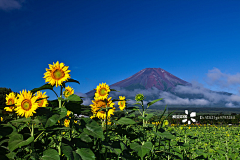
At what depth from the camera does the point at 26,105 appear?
1.73 m

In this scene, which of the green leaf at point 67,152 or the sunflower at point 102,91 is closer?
the green leaf at point 67,152

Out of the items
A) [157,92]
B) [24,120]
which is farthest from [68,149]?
[157,92]

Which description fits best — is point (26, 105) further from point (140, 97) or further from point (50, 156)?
point (140, 97)

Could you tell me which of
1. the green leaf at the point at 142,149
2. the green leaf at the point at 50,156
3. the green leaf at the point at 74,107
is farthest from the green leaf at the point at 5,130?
the green leaf at the point at 142,149

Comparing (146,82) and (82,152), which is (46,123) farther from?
(146,82)

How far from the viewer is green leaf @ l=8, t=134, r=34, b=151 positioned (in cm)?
143

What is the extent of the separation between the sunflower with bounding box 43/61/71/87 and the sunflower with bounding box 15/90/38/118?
262 mm

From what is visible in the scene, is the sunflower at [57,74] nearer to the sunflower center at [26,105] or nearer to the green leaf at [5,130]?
the sunflower center at [26,105]

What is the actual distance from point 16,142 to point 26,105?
352mm

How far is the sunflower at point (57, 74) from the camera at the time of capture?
1.96m

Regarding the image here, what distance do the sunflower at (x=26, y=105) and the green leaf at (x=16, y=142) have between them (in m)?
0.20

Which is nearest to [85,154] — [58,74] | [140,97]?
[58,74]

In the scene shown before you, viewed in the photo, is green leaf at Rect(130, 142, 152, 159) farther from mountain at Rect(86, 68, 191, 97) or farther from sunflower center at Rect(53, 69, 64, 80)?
mountain at Rect(86, 68, 191, 97)

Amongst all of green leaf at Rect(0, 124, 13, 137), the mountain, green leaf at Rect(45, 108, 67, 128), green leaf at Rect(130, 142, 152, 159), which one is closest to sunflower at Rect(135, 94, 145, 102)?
green leaf at Rect(130, 142, 152, 159)
